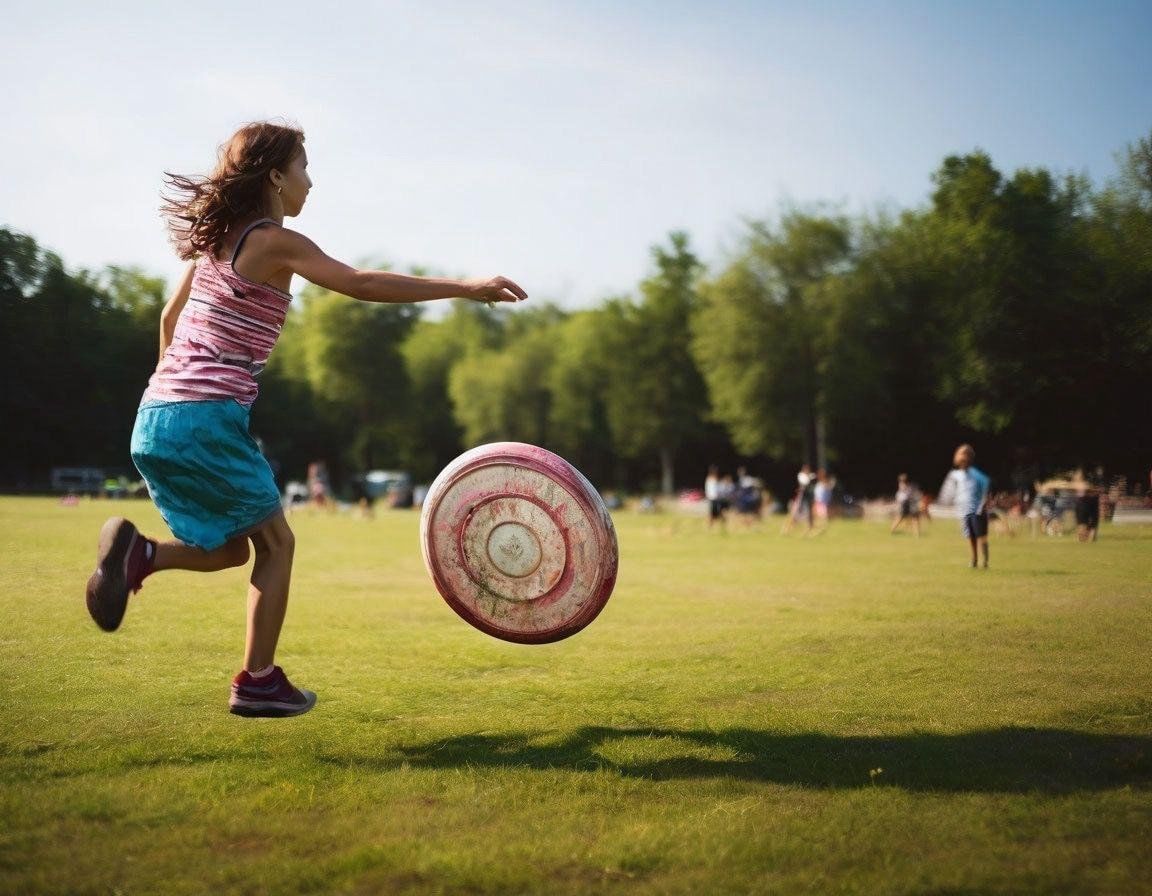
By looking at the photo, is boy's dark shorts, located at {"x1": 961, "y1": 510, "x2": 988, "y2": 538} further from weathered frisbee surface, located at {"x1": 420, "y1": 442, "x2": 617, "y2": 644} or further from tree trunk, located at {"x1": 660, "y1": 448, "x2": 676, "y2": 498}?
tree trunk, located at {"x1": 660, "y1": 448, "x2": 676, "y2": 498}

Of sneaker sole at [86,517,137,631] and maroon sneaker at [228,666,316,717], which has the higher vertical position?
sneaker sole at [86,517,137,631]

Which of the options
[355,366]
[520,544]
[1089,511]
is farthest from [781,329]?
[520,544]

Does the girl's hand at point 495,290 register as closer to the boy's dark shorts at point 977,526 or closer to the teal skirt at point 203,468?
the teal skirt at point 203,468

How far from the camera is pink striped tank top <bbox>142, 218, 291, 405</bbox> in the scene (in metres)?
5.26

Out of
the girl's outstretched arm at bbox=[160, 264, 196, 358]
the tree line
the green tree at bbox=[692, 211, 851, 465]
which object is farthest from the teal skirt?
the green tree at bbox=[692, 211, 851, 465]

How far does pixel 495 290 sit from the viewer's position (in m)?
5.21

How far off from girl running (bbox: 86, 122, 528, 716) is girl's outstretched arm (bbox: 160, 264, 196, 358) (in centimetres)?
25

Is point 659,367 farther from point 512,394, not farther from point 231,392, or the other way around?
point 231,392

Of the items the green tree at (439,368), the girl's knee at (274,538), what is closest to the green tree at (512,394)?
the green tree at (439,368)

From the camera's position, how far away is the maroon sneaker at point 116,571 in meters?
5.12

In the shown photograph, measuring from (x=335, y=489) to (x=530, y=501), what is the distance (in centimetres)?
8608

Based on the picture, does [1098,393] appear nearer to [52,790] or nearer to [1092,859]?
[1092,859]

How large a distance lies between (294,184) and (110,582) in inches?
85.2

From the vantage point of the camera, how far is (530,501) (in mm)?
5961
